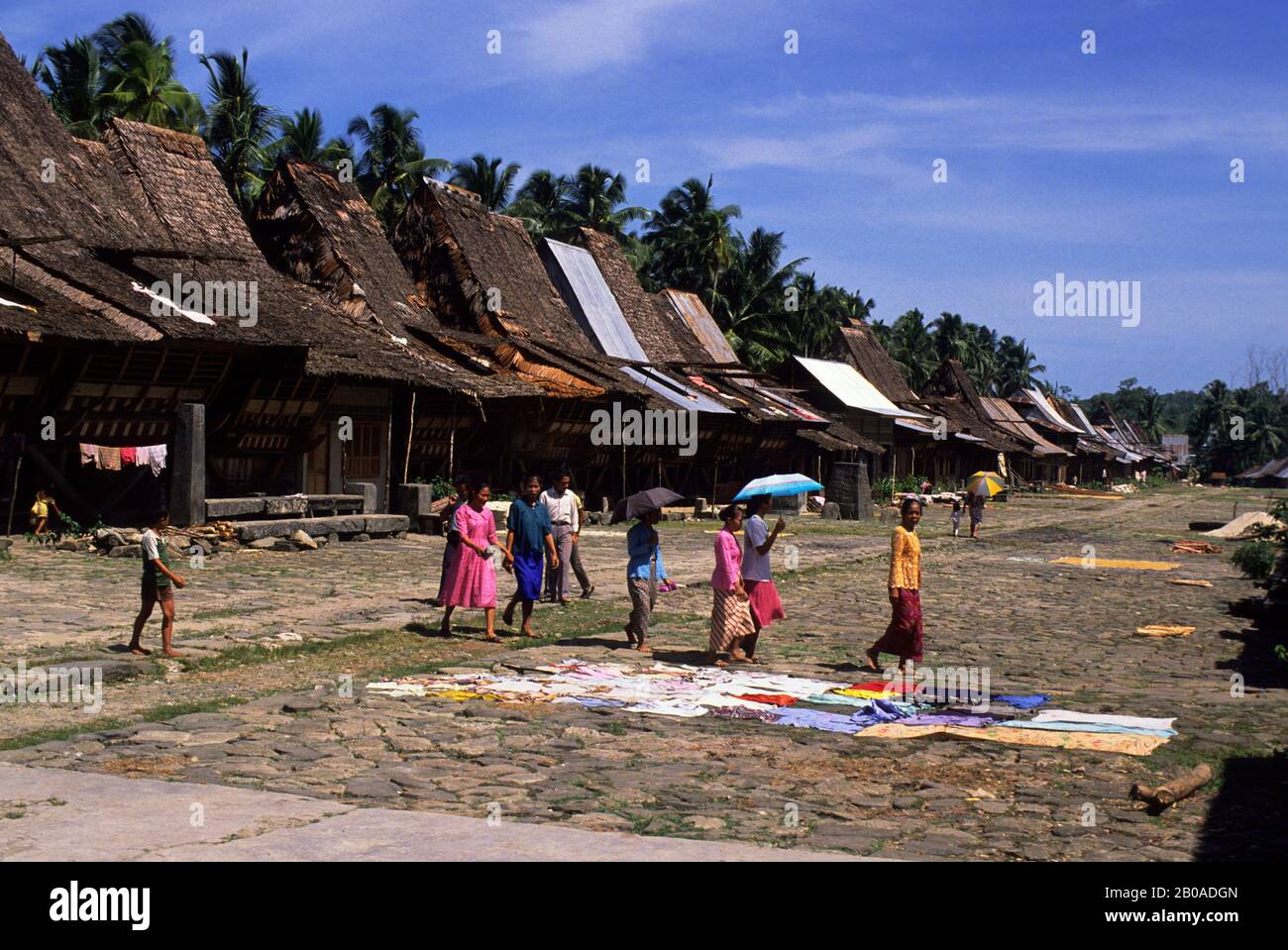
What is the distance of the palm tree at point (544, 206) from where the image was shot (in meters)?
55.7

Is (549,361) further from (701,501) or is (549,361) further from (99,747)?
(99,747)

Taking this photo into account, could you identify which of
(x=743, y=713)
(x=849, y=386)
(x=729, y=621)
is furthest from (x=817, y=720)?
(x=849, y=386)

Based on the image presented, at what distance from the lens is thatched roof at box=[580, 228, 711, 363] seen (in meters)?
41.0

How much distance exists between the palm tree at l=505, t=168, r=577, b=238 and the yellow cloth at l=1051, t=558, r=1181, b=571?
109 ft

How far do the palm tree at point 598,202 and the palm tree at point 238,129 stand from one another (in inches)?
700

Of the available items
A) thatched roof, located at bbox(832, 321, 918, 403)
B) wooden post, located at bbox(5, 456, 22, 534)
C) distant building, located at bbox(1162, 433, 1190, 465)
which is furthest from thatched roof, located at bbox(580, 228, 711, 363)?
distant building, located at bbox(1162, 433, 1190, 465)

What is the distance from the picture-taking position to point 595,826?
6.16 meters

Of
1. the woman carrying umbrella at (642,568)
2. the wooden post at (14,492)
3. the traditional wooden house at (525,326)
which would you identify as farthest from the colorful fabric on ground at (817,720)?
the traditional wooden house at (525,326)

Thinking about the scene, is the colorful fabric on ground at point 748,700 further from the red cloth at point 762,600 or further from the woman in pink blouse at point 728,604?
the red cloth at point 762,600

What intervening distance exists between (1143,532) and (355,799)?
3377cm

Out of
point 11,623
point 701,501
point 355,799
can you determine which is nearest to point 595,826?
point 355,799

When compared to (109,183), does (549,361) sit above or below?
below
